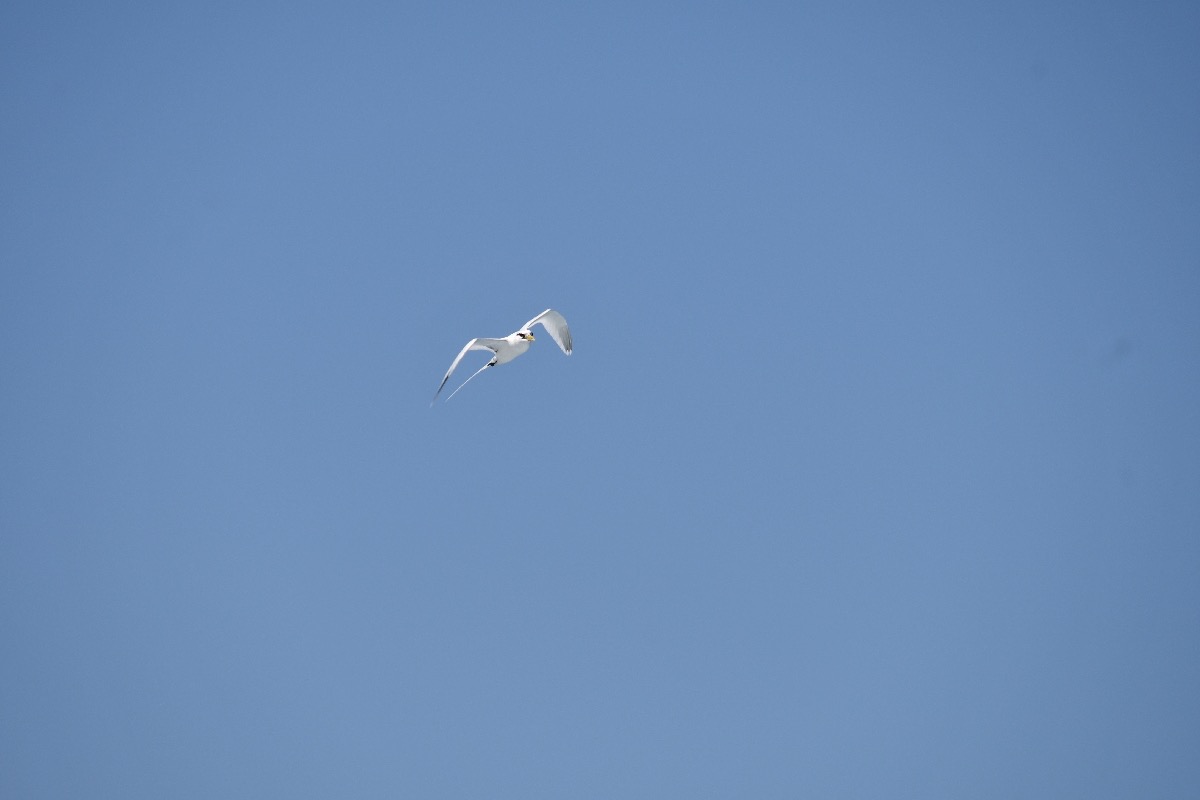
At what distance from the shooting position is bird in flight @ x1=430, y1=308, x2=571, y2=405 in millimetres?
24656

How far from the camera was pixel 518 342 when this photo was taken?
1008 inches

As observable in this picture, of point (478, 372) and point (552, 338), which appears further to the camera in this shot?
point (552, 338)

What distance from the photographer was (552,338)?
91.8 ft

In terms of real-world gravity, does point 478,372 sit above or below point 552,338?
below

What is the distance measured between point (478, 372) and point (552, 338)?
3686mm

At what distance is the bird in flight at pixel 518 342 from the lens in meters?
24.7

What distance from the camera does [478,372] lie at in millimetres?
24703
